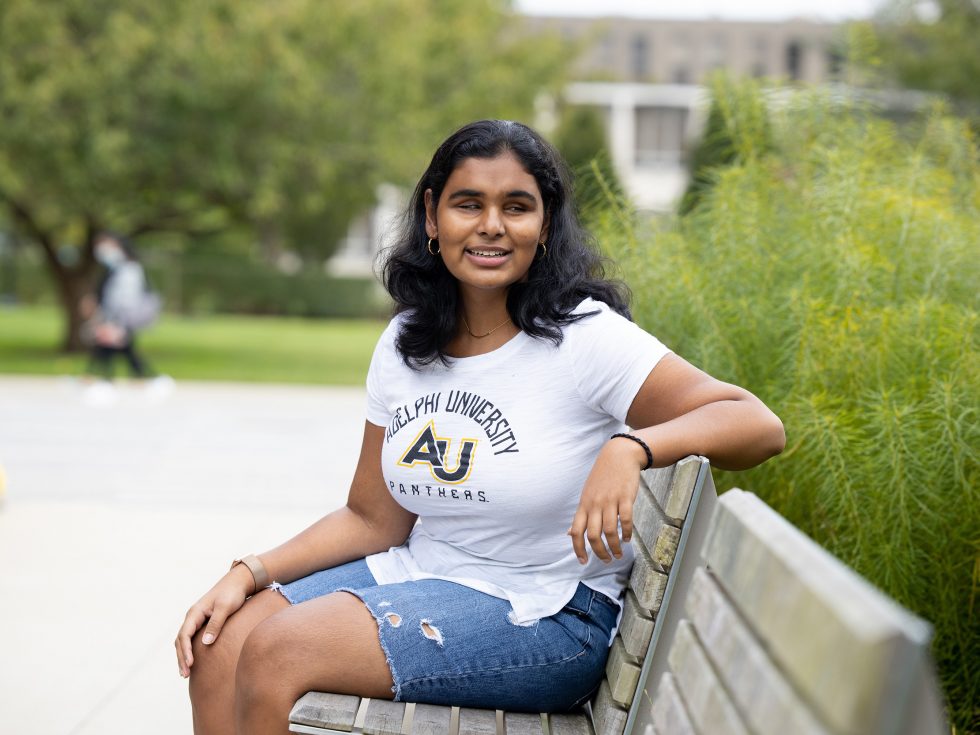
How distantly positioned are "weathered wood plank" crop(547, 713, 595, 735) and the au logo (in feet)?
1.55

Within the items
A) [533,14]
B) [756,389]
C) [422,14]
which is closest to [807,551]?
[756,389]

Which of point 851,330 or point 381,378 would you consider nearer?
point 381,378

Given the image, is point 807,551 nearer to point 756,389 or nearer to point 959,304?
point 756,389

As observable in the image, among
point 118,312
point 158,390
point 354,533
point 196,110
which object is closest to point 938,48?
point 196,110

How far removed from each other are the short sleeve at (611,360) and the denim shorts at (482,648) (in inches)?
14.2

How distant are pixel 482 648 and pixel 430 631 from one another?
0.32 feet

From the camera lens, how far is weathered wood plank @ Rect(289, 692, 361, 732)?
204 centimetres

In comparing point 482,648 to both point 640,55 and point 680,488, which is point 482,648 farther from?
point 640,55

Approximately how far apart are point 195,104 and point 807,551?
50.3 feet

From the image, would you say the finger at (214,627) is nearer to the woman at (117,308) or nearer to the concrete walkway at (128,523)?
the concrete walkway at (128,523)

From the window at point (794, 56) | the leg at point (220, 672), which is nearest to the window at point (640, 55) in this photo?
the window at point (794, 56)

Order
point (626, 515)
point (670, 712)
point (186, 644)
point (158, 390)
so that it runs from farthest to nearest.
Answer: point (158, 390) → point (186, 644) → point (626, 515) → point (670, 712)

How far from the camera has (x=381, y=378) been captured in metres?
2.57

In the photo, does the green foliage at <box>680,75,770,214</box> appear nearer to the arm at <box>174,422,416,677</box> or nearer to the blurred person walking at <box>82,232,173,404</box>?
the arm at <box>174,422,416,677</box>
